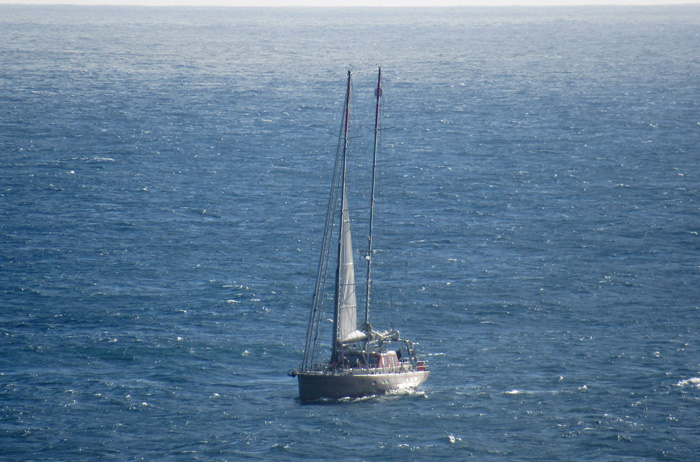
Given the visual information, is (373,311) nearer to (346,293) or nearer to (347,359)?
(346,293)

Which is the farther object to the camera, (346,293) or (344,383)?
(346,293)

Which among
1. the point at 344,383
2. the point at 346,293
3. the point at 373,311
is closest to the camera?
the point at 344,383

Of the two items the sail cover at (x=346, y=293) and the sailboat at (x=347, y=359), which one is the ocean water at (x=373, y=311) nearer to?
the sailboat at (x=347, y=359)

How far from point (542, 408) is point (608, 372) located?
1182 cm

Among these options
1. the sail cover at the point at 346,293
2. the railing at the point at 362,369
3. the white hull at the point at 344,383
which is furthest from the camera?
the sail cover at the point at 346,293

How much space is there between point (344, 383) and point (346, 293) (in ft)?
25.8

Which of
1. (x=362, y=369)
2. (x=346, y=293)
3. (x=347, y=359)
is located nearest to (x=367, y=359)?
(x=362, y=369)

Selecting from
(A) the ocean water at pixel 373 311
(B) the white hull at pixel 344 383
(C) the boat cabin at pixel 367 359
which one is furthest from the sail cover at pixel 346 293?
(A) the ocean water at pixel 373 311

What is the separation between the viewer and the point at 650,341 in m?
100

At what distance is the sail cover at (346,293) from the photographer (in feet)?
273

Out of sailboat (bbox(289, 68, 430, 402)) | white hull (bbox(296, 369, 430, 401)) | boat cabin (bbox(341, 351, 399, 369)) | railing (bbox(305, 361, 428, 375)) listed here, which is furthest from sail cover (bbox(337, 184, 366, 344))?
white hull (bbox(296, 369, 430, 401))

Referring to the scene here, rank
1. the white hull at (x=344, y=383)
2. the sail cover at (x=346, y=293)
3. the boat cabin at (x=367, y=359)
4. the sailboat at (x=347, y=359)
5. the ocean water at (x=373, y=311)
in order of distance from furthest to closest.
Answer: the boat cabin at (x=367, y=359)
the sail cover at (x=346, y=293)
the sailboat at (x=347, y=359)
the white hull at (x=344, y=383)
the ocean water at (x=373, y=311)

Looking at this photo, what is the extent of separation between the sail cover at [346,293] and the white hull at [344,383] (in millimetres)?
3407

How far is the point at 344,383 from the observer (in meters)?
81.9
